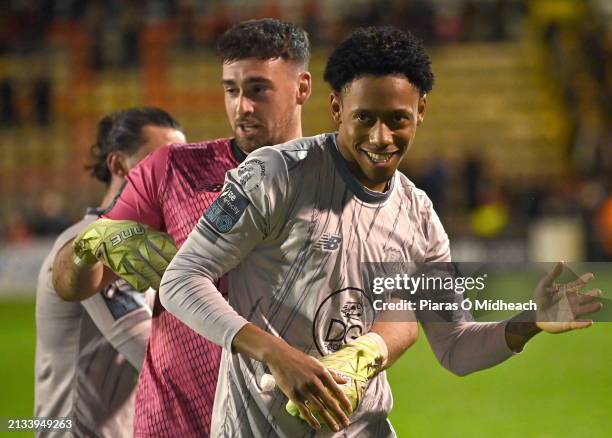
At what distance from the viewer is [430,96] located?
67.2ft

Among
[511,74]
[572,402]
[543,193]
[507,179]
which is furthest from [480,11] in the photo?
[572,402]

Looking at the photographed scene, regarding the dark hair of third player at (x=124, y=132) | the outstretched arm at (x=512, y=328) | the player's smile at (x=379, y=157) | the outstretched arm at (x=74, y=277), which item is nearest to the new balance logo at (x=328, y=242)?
the player's smile at (x=379, y=157)

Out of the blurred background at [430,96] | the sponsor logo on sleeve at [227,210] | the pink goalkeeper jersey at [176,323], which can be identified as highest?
the sponsor logo on sleeve at [227,210]

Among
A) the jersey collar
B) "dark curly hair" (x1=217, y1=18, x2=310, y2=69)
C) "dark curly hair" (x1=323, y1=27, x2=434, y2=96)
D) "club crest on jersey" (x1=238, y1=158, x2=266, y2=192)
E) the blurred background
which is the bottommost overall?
the blurred background

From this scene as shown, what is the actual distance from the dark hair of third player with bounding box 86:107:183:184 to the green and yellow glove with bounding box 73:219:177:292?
44.8 inches

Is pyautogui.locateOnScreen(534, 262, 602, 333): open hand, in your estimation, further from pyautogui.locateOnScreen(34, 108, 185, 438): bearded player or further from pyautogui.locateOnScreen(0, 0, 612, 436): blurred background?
pyautogui.locateOnScreen(0, 0, 612, 436): blurred background

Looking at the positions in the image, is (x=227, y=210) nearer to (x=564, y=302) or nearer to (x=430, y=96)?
(x=564, y=302)

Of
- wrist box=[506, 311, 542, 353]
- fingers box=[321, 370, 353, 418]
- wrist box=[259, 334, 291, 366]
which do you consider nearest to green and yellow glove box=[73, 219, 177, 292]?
wrist box=[259, 334, 291, 366]

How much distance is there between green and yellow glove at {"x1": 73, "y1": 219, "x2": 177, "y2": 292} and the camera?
322cm

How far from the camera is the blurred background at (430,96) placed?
722 inches

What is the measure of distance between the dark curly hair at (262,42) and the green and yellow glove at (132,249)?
0.69 metres

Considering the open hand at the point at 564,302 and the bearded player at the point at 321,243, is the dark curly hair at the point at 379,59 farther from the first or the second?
the open hand at the point at 564,302

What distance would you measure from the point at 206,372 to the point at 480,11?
775 inches

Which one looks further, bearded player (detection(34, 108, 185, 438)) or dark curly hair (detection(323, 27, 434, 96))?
bearded player (detection(34, 108, 185, 438))
